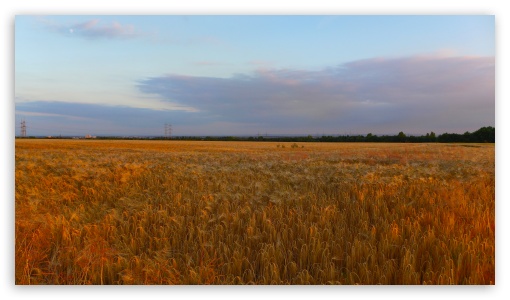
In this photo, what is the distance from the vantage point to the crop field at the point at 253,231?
10.2 ft

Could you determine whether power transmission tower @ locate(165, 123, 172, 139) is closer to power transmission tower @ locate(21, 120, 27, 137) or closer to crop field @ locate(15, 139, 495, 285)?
crop field @ locate(15, 139, 495, 285)

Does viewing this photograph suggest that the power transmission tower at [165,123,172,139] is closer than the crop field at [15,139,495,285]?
No

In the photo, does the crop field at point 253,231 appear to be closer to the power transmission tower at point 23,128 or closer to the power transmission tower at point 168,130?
the power transmission tower at point 23,128

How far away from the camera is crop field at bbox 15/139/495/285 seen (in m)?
3.11

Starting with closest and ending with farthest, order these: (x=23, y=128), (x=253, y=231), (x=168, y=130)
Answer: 1. (x=253, y=231)
2. (x=23, y=128)
3. (x=168, y=130)

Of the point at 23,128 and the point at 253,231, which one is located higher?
the point at 23,128

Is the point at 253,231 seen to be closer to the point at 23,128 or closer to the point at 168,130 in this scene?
the point at 168,130

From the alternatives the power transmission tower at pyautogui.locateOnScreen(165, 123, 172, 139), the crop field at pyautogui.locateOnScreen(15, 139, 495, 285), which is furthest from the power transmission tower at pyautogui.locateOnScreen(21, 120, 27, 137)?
the power transmission tower at pyautogui.locateOnScreen(165, 123, 172, 139)

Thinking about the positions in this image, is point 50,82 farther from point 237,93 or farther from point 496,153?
point 496,153

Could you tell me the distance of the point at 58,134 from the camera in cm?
600

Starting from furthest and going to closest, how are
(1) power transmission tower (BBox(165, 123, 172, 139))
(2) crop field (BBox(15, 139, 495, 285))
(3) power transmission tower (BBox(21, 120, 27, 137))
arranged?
(1) power transmission tower (BBox(165, 123, 172, 139)) < (3) power transmission tower (BBox(21, 120, 27, 137)) < (2) crop field (BBox(15, 139, 495, 285))

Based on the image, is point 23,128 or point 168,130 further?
point 168,130

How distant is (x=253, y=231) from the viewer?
11.2ft

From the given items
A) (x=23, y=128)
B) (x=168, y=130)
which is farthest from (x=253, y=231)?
(x=23, y=128)
